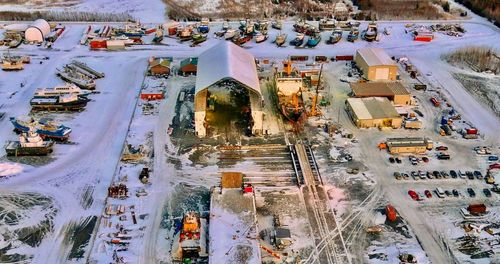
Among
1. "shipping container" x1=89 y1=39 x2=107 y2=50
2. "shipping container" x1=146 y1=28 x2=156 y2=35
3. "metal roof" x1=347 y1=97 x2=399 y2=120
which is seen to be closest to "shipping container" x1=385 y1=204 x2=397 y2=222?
"metal roof" x1=347 y1=97 x2=399 y2=120

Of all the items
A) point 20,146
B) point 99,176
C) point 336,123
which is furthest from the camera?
point 336,123

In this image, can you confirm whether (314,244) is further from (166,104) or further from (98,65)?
(98,65)

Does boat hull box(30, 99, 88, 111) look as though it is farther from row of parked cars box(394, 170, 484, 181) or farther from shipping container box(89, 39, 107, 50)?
row of parked cars box(394, 170, 484, 181)

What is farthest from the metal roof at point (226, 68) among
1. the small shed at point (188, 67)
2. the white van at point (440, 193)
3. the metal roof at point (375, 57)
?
the white van at point (440, 193)

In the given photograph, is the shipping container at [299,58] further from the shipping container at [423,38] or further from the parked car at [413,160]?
the parked car at [413,160]

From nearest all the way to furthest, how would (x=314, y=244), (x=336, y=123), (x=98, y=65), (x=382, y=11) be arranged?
(x=314, y=244), (x=336, y=123), (x=98, y=65), (x=382, y=11)

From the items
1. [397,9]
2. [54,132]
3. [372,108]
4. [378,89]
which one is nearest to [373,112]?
[372,108]

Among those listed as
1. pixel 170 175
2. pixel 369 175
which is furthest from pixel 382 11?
pixel 170 175

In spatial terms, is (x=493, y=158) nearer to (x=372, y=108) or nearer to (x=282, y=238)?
(x=372, y=108)
